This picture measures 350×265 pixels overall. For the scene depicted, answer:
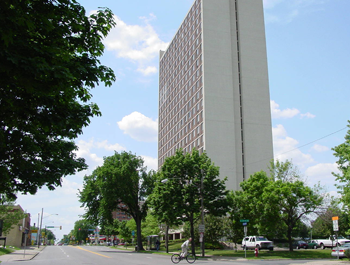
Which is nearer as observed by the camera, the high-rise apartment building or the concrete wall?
the concrete wall

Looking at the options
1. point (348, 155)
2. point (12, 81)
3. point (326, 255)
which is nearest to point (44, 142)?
point (12, 81)

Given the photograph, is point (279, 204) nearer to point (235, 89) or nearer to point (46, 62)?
point (46, 62)

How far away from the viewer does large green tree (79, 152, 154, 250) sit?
159 feet

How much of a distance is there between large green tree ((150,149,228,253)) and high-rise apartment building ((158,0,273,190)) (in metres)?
35.7

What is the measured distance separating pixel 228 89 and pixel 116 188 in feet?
135

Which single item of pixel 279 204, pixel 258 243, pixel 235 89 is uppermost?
pixel 235 89

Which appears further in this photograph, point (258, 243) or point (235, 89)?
point (235, 89)

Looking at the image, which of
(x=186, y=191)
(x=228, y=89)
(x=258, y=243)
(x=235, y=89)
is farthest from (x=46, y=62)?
Result: (x=235, y=89)

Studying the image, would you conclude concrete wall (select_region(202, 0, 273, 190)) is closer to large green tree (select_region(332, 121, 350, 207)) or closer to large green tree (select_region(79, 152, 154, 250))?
large green tree (select_region(79, 152, 154, 250))

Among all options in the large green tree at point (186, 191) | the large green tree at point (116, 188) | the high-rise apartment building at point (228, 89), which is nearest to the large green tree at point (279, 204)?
the large green tree at point (186, 191)

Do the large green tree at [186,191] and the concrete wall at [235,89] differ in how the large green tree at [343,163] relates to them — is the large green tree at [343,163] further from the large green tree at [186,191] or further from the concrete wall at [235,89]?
the concrete wall at [235,89]

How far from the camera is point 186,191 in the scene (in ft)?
116

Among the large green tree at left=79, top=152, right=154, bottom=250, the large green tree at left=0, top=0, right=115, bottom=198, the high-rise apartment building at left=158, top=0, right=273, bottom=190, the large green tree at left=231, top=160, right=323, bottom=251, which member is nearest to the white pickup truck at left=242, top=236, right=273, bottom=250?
the large green tree at left=231, top=160, right=323, bottom=251


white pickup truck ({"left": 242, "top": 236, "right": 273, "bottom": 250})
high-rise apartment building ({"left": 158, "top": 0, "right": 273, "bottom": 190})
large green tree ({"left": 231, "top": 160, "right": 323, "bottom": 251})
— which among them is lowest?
white pickup truck ({"left": 242, "top": 236, "right": 273, "bottom": 250})
